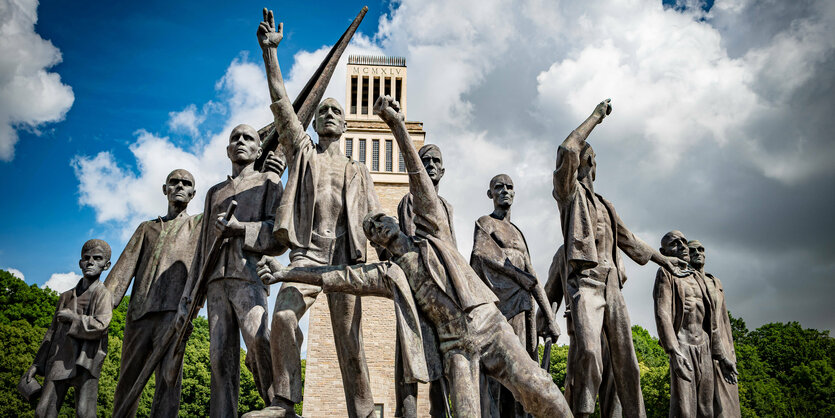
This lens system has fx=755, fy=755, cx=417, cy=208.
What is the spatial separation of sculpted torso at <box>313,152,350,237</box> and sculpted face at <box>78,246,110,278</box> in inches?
133

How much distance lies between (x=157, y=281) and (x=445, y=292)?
13.4 ft

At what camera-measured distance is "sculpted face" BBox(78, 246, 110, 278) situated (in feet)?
31.8

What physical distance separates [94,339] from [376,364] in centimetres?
3709

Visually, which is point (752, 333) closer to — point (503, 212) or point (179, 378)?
point (503, 212)

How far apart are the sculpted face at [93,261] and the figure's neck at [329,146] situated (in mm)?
3362

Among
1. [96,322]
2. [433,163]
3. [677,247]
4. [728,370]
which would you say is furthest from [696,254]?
[96,322]

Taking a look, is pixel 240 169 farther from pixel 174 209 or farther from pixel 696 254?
pixel 696 254

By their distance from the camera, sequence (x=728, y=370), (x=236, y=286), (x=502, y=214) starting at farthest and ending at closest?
1. (x=728, y=370)
2. (x=502, y=214)
3. (x=236, y=286)

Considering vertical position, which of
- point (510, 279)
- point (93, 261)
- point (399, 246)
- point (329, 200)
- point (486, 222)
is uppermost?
point (486, 222)

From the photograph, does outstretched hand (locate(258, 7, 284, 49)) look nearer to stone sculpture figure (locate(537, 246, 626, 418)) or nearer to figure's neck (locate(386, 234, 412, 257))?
figure's neck (locate(386, 234, 412, 257))

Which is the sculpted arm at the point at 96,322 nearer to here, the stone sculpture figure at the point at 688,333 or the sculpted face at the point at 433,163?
the sculpted face at the point at 433,163

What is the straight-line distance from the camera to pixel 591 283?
29.7 feet

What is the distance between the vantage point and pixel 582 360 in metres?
8.56

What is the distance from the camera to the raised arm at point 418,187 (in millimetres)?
7531
